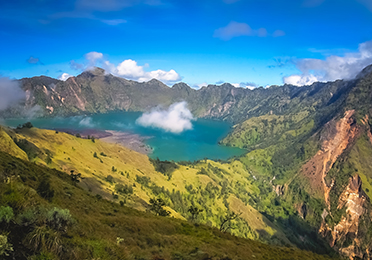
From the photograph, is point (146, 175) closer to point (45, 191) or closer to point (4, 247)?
point (45, 191)

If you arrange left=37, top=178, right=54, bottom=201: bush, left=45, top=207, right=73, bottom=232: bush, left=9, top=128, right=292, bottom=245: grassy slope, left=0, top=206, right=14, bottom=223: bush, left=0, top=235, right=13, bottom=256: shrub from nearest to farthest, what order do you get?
left=0, top=235, right=13, bottom=256: shrub
left=0, top=206, right=14, bottom=223: bush
left=45, top=207, right=73, bottom=232: bush
left=37, top=178, right=54, bottom=201: bush
left=9, top=128, right=292, bottom=245: grassy slope

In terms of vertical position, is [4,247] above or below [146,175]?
above

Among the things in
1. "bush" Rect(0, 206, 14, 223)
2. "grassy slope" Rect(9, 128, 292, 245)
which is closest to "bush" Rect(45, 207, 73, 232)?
"bush" Rect(0, 206, 14, 223)

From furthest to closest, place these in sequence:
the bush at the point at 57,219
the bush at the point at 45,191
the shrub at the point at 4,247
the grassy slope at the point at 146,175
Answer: the grassy slope at the point at 146,175 → the bush at the point at 45,191 → the bush at the point at 57,219 → the shrub at the point at 4,247

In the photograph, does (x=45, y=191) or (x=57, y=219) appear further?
(x=45, y=191)

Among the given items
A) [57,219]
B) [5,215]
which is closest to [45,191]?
[57,219]

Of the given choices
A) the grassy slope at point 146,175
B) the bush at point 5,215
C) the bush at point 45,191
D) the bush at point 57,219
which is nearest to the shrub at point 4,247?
the bush at point 5,215

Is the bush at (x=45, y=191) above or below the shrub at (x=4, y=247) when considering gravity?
below

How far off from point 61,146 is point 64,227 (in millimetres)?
107885

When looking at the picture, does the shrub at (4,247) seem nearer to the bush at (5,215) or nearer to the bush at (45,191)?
the bush at (5,215)

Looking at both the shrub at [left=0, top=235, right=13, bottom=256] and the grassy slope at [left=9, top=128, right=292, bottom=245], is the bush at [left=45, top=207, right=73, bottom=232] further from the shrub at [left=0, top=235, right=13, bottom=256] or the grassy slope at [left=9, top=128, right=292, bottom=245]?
the grassy slope at [left=9, top=128, right=292, bottom=245]

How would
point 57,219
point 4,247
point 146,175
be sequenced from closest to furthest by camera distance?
point 4,247 → point 57,219 → point 146,175

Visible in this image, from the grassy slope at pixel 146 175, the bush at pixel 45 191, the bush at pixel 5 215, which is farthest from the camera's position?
the grassy slope at pixel 146 175

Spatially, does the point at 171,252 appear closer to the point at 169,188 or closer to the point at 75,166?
the point at 75,166
